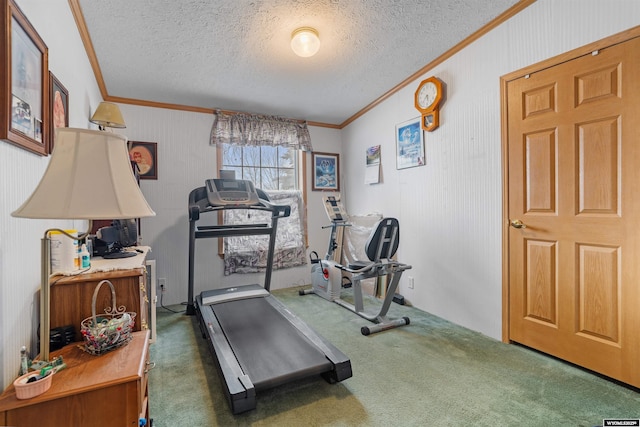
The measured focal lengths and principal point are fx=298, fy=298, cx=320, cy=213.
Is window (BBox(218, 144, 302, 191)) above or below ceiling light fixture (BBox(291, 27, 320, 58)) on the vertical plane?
below

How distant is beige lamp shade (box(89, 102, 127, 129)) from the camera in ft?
8.39

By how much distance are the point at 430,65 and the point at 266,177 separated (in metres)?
2.56

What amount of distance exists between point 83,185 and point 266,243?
10.9ft

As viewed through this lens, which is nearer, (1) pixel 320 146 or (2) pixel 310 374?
(2) pixel 310 374

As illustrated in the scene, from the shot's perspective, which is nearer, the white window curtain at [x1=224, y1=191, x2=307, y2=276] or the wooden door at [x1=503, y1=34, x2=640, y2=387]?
the wooden door at [x1=503, y1=34, x2=640, y2=387]

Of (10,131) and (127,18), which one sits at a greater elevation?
(127,18)

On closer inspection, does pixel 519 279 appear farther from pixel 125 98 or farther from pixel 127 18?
pixel 125 98

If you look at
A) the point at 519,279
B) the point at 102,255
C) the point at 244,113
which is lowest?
the point at 519,279

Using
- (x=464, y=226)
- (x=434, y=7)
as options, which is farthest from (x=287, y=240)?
(x=434, y=7)

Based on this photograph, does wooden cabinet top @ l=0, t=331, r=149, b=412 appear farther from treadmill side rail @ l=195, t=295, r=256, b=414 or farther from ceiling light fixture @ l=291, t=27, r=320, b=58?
ceiling light fixture @ l=291, t=27, r=320, b=58

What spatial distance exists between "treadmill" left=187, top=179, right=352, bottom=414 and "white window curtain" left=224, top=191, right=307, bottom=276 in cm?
59

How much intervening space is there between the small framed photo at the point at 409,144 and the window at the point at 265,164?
1627 mm

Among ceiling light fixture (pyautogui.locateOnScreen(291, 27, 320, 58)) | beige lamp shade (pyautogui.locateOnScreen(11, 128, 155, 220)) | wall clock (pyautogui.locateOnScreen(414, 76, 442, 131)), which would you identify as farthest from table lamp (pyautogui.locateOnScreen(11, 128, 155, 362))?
wall clock (pyautogui.locateOnScreen(414, 76, 442, 131))

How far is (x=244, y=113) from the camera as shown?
4.12 metres
